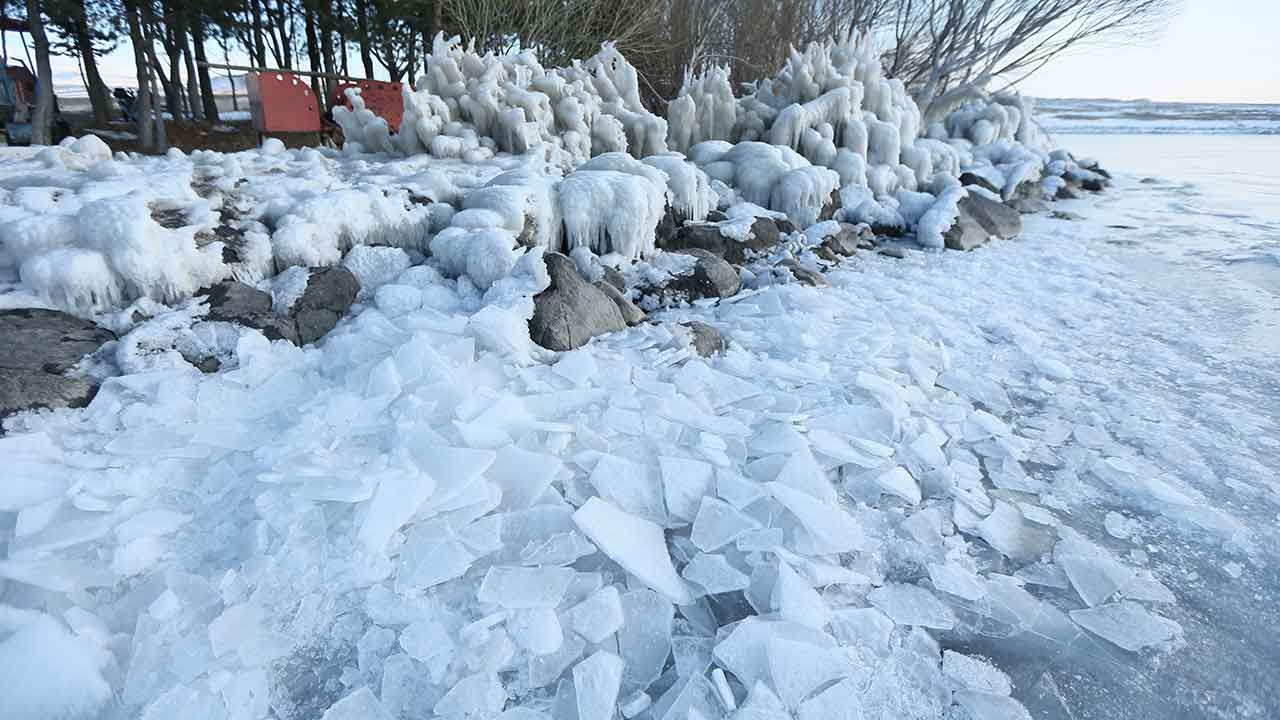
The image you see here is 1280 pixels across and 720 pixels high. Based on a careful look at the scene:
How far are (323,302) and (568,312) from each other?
116 cm

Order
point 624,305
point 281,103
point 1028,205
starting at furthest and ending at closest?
point 281,103 → point 1028,205 → point 624,305

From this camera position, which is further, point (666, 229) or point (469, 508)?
point (666, 229)

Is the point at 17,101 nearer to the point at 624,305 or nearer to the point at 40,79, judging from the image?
the point at 40,79

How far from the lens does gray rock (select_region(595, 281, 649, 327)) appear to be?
3.28 meters

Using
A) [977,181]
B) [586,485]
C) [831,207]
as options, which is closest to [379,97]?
[831,207]

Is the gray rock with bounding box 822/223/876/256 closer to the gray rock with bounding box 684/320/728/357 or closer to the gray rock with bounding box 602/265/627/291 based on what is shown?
the gray rock with bounding box 602/265/627/291

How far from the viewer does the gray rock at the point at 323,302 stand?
111 inches

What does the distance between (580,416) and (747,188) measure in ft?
13.2

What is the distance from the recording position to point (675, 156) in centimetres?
509

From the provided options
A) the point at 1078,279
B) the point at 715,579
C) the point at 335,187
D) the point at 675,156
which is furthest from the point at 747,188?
the point at 715,579

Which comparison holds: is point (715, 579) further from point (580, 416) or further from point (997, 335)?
point (997, 335)

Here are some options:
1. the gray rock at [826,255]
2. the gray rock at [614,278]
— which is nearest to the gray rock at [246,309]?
the gray rock at [614,278]

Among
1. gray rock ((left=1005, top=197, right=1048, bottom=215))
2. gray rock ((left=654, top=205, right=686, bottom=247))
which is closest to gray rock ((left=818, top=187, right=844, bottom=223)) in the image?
gray rock ((left=654, top=205, right=686, bottom=247))

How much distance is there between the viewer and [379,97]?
9.47 meters
